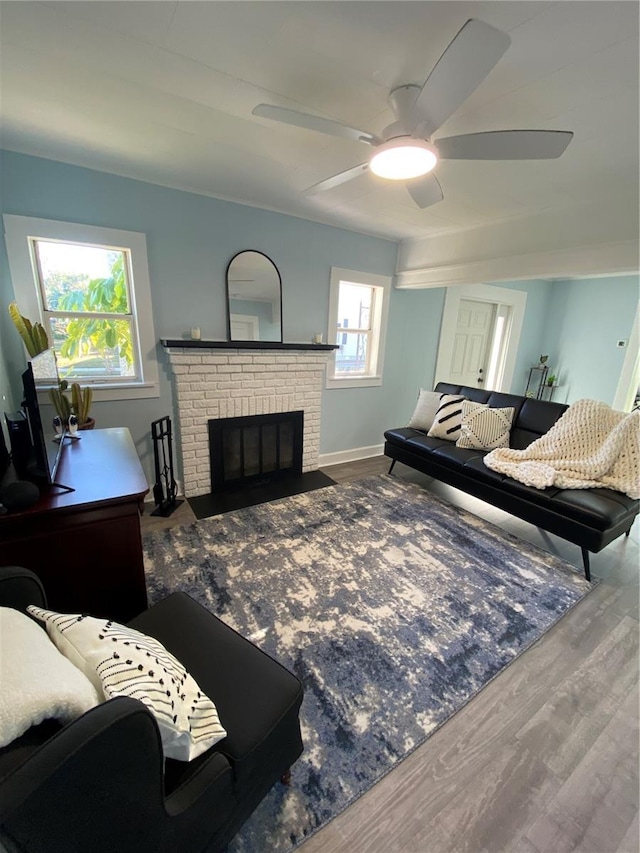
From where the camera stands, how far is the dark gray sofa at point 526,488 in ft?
7.16

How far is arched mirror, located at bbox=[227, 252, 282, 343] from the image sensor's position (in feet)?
9.71

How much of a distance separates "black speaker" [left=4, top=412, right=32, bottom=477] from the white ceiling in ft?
4.54

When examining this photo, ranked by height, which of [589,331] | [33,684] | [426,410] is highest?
[589,331]

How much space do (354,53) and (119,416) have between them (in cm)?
261

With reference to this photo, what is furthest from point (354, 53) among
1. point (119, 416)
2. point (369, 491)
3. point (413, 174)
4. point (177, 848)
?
point (369, 491)

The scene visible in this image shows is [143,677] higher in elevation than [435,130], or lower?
lower

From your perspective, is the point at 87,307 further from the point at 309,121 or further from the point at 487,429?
the point at 487,429

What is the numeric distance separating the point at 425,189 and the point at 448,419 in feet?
6.91

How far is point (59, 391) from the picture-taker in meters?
2.28

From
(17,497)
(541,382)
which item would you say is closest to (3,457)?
(17,497)

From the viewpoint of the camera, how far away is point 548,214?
261cm

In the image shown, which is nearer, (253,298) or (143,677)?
(143,677)

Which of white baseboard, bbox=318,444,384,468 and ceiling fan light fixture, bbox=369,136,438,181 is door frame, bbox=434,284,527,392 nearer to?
white baseboard, bbox=318,444,384,468

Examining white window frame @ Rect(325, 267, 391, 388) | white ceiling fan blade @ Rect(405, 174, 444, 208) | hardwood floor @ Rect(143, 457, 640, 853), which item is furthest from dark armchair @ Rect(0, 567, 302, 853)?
white window frame @ Rect(325, 267, 391, 388)
